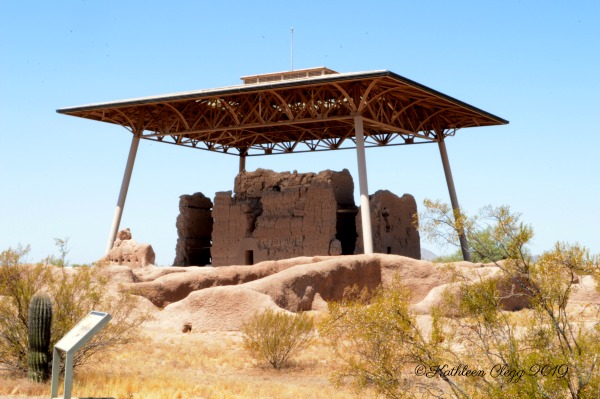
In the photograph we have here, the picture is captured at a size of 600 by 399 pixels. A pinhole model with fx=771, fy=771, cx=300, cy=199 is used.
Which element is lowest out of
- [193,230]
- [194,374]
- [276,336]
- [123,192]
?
[194,374]

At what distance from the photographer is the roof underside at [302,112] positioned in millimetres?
28781

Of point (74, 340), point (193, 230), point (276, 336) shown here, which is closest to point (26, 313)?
point (276, 336)

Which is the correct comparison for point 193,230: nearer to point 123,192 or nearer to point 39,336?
point 123,192

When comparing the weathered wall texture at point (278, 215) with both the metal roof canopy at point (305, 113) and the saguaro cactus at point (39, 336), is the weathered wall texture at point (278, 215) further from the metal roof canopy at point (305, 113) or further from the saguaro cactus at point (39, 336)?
the saguaro cactus at point (39, 336)

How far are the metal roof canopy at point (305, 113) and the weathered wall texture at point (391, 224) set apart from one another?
2.52 metres

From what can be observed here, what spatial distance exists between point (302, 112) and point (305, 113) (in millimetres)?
3630

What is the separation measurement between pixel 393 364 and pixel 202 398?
11.4 feet

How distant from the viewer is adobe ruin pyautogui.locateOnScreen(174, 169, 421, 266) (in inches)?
1236

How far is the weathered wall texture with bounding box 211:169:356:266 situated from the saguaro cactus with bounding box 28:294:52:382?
19.1 m

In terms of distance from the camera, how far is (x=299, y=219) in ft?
105

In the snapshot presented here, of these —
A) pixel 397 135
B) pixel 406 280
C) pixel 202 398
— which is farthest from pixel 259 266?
pixel 397 135

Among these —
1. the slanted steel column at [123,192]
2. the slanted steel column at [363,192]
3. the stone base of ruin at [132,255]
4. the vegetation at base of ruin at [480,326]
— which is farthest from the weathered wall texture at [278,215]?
the vegetation at base of ruin at [480,326]

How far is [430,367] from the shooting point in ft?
27.3

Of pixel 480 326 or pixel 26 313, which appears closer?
pixel 480 326
